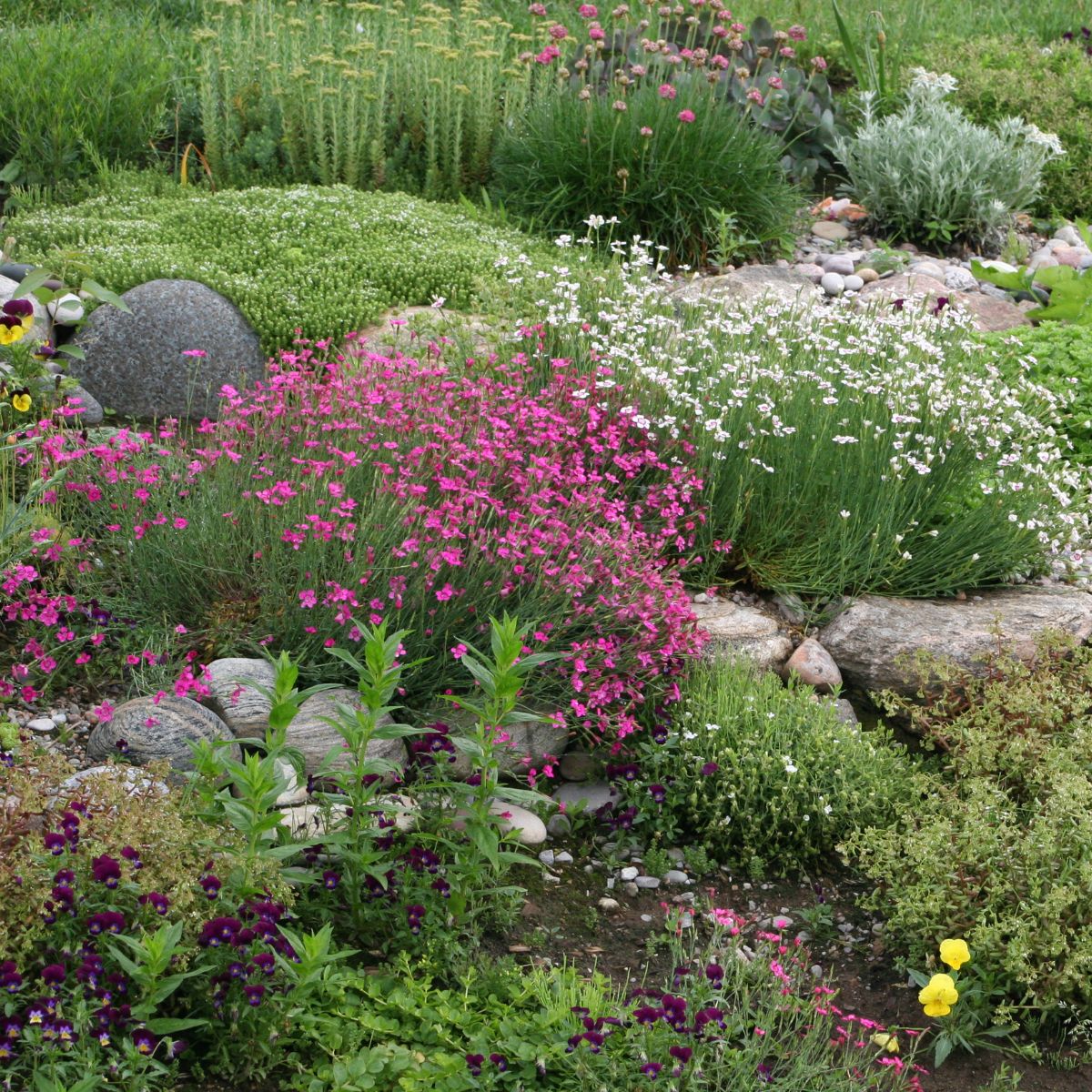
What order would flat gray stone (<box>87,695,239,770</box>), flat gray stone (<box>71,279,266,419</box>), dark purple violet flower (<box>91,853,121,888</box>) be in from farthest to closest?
flat gray stone (<box>71,279,266,419</box>), flat gray stone (<box>87,695,239,770</box>), dark purple violet flower (<box>91,853,121,888</box>)

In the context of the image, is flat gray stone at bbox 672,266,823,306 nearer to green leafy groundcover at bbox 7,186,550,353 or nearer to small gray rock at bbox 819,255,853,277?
small gray rock at bbox 819,255,853,277

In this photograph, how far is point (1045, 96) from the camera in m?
10.2

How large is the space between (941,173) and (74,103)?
569 centimetres

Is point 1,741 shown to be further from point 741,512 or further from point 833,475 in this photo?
point 833,475

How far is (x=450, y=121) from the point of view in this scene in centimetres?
869

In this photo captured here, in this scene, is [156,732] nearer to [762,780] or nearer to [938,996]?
[762,780]

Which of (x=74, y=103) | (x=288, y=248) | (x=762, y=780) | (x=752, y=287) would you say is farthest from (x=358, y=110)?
(x=762, y=780)

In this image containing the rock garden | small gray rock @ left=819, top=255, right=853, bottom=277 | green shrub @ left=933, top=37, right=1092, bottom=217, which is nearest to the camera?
the rock garden

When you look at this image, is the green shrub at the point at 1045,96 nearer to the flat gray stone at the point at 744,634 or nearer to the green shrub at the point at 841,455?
the green shrub at the point at 841,455

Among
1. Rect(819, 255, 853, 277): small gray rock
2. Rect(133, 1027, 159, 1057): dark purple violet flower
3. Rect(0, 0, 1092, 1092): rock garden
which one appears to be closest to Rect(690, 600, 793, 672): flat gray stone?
Rect(0, 0, 1092, 1092): rock garden

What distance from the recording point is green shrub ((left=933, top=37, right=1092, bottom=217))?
980cm

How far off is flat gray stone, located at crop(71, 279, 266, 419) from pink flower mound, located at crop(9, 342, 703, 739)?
1.44m

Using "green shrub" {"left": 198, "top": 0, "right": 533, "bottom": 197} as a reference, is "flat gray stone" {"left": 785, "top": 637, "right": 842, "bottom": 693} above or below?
below

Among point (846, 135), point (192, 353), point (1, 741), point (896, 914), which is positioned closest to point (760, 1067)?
point (896, 914)
